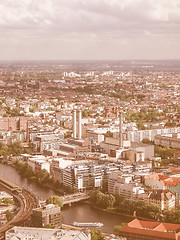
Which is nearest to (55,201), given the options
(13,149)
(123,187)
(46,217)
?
(46,217)

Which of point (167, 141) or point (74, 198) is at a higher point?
point (167, 141)

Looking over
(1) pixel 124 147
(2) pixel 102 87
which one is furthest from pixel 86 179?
(2) pixel 102 87

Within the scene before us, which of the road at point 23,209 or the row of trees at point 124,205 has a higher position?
the row of trees at point 124,205

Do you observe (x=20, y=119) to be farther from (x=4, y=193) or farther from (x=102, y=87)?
(x=102, y=87)

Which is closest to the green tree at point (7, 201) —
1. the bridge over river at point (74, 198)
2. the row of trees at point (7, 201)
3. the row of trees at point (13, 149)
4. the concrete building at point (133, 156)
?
the row of trees at point (7, 201)

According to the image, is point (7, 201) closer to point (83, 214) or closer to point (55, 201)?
point (55, 201)

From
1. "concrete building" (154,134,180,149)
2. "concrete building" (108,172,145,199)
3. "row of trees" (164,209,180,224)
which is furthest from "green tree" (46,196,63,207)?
"concrete building" (154,134,180,149)

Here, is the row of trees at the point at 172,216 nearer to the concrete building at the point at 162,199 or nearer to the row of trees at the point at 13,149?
the concrete building at the point at 162,199

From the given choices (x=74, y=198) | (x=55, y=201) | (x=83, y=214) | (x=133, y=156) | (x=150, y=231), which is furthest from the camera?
(x=133, y=156)

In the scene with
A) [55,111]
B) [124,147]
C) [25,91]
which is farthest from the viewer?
[25,91]
